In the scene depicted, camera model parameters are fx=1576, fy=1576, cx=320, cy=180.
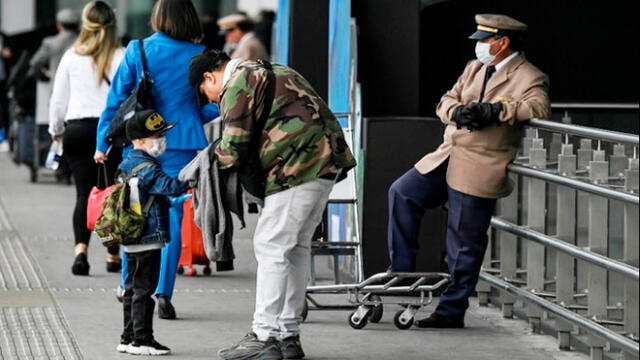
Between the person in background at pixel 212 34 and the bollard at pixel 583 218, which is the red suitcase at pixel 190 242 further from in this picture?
the person in background at pixel 212 34

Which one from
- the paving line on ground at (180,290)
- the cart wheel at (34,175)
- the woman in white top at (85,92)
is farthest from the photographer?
the cart wheel at (34,175)

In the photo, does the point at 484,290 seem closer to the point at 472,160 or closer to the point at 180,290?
the point at 472,160

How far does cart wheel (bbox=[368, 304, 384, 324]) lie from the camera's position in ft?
27.2

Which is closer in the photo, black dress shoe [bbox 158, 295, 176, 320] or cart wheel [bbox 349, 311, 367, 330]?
cart wheel [bbox 349, 311, 367, 330]

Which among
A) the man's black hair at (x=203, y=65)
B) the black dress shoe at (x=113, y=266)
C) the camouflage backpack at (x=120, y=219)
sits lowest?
the black dress shoe at (x=113, y=266)

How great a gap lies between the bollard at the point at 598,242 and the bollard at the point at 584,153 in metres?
0.11

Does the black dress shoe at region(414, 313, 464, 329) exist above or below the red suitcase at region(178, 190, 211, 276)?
below

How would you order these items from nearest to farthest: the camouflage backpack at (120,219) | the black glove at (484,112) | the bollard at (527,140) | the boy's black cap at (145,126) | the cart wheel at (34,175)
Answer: the camouflage backpack at (120,219) → the boy's black cap at (145,126) → the black glove at (484,112) → the bollard at (527,140) → the cart wheel at (34,175)

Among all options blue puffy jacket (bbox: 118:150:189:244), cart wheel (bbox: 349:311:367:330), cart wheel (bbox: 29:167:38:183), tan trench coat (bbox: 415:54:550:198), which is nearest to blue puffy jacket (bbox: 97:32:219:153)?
blue puffy jacket (bbox: 118:150:189:244)

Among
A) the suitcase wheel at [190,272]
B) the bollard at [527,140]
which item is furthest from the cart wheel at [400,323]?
the suitcase wheel at [190,272]

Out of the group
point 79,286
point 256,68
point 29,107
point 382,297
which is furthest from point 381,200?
point 29,107

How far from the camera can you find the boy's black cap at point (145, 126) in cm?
728

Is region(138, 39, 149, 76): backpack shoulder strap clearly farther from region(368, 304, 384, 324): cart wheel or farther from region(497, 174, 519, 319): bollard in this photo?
region(497, 174, 519, 319): bollard

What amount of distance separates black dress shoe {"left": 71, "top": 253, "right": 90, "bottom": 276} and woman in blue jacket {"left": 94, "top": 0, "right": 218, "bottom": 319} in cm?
179
